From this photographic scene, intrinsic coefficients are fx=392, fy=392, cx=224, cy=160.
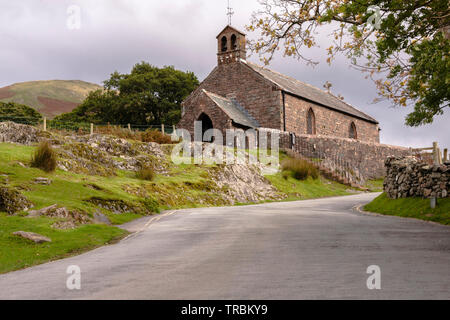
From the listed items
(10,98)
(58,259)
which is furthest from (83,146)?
(10,98)

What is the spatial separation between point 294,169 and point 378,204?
1309 centimetres

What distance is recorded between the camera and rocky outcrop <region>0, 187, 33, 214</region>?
37.2ft

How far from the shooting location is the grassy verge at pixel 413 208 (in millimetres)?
11974

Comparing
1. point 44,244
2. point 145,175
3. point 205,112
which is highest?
point 205,112

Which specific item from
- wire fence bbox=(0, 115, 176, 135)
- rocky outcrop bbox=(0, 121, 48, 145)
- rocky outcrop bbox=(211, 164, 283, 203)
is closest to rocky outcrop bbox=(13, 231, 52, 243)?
rocky outcrop bbox=(0, 121, 48, 145)

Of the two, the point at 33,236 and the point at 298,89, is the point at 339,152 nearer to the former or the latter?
the point at 298,89

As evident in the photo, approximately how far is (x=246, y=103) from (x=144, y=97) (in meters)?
21.8

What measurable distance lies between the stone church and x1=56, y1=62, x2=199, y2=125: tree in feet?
48.9

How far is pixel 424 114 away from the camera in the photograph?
1431 cm

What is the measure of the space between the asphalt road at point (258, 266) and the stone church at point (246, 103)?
24083 mm

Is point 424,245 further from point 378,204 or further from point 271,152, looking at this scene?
point 271,152

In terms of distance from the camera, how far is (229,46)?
131 feet

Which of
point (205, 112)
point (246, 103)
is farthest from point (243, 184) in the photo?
point (246, 103)

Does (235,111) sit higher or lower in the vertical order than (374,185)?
higher
